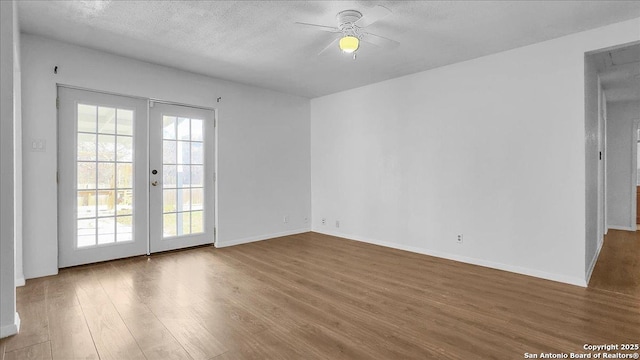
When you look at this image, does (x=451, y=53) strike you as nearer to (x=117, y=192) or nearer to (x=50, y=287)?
(x=117, y=192)

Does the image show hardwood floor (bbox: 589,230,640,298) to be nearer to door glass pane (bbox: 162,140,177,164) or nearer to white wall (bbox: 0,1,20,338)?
white wall (bbox: 0,1,20,338)

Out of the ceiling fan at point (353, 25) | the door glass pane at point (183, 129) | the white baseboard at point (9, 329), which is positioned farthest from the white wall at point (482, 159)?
the white baseboard at point (9, 329)

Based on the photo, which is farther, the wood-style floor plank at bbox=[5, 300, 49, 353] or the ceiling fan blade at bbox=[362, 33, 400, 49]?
the ceiling fan blade at bbox=[362, 33, 400, 49]

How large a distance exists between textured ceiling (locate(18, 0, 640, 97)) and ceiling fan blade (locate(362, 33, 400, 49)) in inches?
2.6

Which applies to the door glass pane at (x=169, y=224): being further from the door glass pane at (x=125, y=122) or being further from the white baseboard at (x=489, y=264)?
the white baseboard at (x=489, y=264)

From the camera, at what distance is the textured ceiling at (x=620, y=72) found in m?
3.80

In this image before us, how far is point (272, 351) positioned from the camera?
6.82 ft

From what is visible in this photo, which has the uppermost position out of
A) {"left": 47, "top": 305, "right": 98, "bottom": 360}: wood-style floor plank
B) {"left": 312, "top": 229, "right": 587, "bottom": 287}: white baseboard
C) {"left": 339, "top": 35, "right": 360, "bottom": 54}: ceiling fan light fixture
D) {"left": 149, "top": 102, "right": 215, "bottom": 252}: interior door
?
{"left": 339, "top": 35, "right": 360, "bottom": 54}: ceiling fan light fixture

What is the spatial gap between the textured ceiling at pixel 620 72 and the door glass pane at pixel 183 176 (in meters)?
5.37

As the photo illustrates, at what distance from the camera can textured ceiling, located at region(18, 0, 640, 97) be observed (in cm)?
283

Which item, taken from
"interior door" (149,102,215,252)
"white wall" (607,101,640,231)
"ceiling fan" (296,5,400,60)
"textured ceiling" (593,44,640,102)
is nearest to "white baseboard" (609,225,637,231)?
"white wall" (607,101,640,231)

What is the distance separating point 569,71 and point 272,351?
3.98 meters

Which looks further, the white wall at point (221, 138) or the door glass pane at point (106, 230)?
the door glass pane at point (106, 230)

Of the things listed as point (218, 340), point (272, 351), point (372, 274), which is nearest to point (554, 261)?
point (372, 274)
